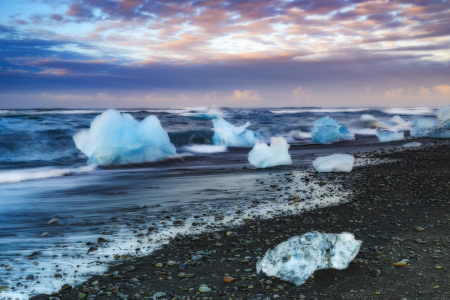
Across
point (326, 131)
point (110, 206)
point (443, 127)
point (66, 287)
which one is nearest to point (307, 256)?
point (66, 287)

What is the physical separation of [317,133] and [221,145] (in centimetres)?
433

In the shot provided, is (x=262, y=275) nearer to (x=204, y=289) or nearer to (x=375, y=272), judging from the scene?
(x=204, y=289)

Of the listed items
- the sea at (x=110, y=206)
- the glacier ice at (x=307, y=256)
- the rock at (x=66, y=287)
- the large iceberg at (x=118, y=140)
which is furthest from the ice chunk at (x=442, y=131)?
the rock at (x=66, y=287)

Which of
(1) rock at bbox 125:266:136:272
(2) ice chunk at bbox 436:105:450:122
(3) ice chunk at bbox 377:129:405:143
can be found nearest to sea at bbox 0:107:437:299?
(1) rock at bbox 125:266:136:272

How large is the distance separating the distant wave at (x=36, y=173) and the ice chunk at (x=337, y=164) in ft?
19.6

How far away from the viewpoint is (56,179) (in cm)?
845

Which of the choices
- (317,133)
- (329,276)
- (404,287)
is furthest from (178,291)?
(317,133)

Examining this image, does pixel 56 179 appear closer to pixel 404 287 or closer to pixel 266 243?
pixel 266 243

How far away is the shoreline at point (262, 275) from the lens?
2.59 m

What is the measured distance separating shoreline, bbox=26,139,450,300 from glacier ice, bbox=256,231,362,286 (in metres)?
0.06

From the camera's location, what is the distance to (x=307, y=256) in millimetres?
2777

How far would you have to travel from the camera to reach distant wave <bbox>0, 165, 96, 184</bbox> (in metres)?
8.53

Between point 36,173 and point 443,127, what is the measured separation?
15.8 metres

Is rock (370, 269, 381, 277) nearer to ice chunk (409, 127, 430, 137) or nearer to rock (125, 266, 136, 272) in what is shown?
rock (125, 266, 136, 272)
